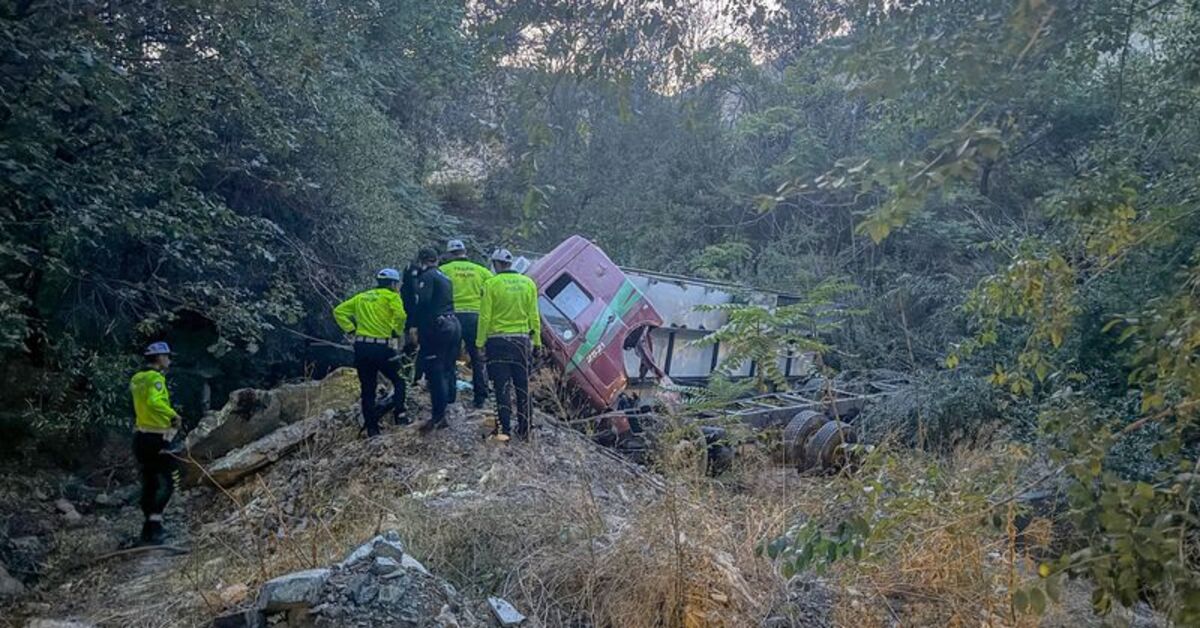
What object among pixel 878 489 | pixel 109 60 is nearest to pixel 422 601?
pixel 878 489

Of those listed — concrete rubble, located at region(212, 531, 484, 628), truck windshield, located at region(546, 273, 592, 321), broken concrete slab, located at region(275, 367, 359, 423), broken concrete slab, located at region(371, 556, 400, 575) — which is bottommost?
broken concrete slab, located at region(275, 367, 359, 423)

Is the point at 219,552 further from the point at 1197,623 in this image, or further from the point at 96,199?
the point at 1197,623

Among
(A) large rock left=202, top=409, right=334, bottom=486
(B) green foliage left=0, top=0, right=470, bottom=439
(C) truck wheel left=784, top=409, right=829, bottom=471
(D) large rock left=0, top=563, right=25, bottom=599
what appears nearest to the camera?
(D) large rock left=0, top=563, right=25, bottom=599

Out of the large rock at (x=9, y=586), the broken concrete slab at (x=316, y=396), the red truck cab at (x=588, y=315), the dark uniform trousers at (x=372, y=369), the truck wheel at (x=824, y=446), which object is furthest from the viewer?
the red truck cab at (x=588, y=315)

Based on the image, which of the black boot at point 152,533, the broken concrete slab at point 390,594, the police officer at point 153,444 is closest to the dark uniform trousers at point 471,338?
the police officer at point 153,444

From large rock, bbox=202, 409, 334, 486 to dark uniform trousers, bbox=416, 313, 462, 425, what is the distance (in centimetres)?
138

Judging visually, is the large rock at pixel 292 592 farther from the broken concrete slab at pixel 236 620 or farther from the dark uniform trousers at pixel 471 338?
the dark uniform trousers at pixel 471 338

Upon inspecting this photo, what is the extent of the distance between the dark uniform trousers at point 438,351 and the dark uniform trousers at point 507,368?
46 centimetres

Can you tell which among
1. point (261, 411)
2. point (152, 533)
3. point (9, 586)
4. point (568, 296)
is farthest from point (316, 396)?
point (9, 586)

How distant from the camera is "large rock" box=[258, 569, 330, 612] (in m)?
4.44

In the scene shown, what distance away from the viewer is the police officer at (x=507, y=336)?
8.38m

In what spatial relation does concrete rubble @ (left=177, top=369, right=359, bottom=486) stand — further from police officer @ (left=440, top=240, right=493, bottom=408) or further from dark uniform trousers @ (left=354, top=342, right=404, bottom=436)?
police officer @ (left=440, top=240, right=493, bottom=408)

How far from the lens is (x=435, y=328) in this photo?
869 centimetres

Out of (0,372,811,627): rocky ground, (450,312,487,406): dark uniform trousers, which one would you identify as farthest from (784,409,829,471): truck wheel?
(450,312,487,406): dark uniform trousers
